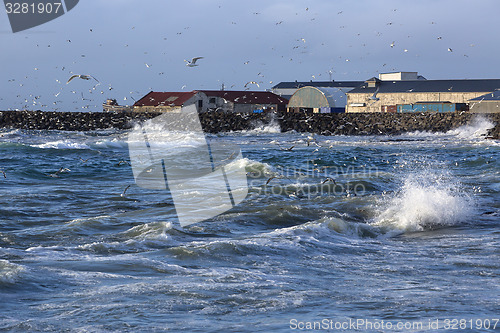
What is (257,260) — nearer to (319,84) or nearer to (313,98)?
(313,98)

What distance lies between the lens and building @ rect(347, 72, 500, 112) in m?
71.0

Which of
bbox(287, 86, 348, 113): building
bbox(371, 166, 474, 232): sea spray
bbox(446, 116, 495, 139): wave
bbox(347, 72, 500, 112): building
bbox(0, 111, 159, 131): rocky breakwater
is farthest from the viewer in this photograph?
bbox(287, 86, 348, 113): building

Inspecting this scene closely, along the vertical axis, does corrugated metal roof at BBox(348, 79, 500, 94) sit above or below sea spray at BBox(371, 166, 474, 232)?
above

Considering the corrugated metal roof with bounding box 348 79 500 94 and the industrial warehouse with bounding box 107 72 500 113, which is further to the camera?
the corrugated metal roof with bounding box 348 79 500 94

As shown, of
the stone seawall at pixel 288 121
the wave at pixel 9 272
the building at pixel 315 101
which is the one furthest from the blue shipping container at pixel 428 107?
the wave at pixel 9 272

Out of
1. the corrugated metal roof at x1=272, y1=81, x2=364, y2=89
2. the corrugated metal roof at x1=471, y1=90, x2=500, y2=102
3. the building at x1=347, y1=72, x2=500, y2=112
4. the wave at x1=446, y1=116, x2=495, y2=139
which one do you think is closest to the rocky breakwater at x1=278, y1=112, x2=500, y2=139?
the wave at x1=446, y1=116, x2=495, y2=139

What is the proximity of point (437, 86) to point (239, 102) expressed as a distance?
22.6 m

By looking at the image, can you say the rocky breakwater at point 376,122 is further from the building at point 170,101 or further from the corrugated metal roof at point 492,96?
the building at point 170,101

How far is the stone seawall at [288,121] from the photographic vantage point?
181 ft

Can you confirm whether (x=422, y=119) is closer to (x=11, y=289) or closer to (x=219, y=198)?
(x=219, y=198)

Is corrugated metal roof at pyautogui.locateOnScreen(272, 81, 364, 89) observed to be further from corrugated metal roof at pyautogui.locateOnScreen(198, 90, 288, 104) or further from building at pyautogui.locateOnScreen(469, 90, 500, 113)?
building at pyautogui.locateOnScreen(469, 90, 500, 113)

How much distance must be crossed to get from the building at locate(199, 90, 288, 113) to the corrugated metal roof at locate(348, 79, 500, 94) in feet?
34.5

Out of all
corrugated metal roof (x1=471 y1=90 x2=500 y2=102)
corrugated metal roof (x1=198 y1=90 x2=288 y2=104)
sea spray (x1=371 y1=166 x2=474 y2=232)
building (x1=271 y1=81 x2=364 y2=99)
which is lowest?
sea spray (x1=371 y1=166 x2=474 y2=232)

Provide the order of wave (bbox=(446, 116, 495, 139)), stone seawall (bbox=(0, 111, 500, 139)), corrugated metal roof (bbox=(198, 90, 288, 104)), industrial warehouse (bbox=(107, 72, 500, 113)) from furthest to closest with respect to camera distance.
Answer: corrugated metal roof (bbox=(198, 90, 288, 104)), industrial warehouse (bbox=(107, 72, 500, 113)), stone seawall (bbox=(0, 111, 500, 139)), wave (bbox=(446, 116, 495, 139))
